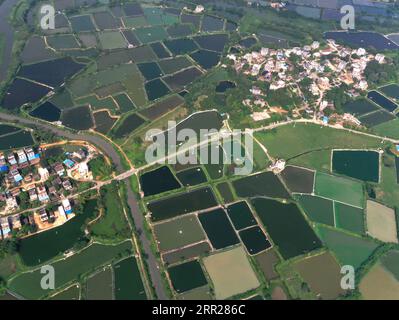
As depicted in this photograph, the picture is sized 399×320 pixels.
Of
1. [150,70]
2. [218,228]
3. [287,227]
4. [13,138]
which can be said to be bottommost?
[287,227]

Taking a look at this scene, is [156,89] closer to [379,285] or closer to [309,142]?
[309,142]

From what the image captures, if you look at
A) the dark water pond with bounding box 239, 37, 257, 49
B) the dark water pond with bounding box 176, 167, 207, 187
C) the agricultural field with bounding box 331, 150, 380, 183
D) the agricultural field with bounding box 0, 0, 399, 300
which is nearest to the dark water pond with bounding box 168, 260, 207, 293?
the agricultural field with bounding box 0, 0, 399, 300

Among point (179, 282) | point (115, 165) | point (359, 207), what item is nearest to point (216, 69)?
A: point (115, 165)

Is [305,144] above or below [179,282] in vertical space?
above

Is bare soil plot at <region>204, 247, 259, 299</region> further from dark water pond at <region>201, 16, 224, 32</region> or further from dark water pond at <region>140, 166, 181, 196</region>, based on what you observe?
dark water pond at <region>201, 16, 224, 32</region>

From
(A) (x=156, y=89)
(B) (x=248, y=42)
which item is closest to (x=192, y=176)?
(A) (x=156, y=89)

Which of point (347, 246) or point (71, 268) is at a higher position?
point (71, 268)

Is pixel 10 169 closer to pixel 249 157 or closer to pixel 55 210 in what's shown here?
pixel 55 210
